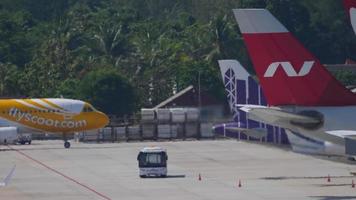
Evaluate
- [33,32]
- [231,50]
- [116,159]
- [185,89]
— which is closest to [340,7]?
[231,50]

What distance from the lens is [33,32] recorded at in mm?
154875

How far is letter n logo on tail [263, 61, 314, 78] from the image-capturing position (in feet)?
176

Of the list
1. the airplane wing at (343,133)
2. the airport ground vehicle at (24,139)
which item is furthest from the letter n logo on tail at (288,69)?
the airport ground vehicle at (24,139)

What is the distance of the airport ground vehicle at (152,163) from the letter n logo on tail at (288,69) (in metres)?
14.5

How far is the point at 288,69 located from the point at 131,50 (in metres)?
87.7

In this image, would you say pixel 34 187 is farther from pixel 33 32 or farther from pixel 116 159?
pixel 33 32

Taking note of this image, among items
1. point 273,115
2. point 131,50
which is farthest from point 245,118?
point 131,50

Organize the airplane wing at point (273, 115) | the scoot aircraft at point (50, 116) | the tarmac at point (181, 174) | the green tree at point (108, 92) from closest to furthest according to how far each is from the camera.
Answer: the airplane wing at point (273, 115) < the tarmac at point (181, 174) < the scoot aircraft at point (50, 116) < the green tree at point (108, 92)

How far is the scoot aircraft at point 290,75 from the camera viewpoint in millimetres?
53531

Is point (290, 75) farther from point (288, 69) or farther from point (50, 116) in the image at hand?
point (50, 116)

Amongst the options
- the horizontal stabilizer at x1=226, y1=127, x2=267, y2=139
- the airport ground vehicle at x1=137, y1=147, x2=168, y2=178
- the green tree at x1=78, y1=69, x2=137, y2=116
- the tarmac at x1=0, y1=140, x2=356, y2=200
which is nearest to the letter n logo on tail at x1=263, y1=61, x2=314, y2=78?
the tarmac at x1=0, y1=140, x2=356, y2=200

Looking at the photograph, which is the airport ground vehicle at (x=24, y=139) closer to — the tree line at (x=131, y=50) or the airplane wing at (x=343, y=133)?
Answer: the tree line at (x=131, y=50)

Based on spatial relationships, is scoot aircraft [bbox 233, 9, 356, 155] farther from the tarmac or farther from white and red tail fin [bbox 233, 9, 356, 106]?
the tarmac

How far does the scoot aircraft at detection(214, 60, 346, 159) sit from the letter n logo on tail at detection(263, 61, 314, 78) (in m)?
4.62
